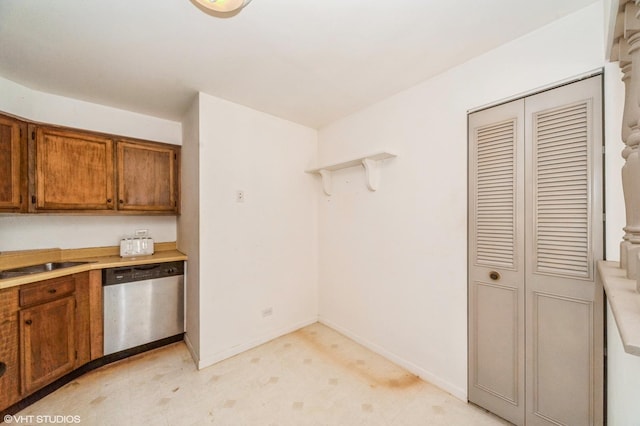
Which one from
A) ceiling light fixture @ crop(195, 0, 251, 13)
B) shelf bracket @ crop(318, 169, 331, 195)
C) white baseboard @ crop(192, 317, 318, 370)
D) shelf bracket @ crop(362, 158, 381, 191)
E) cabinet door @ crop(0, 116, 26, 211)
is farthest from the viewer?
shelf bracket @ crop(318, 169, 331, 195)

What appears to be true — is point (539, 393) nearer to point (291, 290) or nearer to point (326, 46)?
point (291, 290)

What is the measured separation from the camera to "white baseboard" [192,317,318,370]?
7.27 ft

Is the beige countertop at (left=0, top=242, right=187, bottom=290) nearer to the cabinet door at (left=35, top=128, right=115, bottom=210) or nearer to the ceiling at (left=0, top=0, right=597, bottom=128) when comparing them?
the cabinet door at (left=35, top=128, right=115, bottom=210)

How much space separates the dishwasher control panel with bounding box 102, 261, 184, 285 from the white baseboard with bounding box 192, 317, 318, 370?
0.92 m

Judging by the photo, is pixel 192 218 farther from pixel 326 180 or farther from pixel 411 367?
pixel 411 367

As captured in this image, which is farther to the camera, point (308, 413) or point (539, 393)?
point (308, 413)

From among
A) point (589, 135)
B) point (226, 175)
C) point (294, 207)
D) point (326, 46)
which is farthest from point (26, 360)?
point (589, 135)

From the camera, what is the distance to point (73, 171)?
2256 millimetres

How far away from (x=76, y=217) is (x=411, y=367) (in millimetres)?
3545

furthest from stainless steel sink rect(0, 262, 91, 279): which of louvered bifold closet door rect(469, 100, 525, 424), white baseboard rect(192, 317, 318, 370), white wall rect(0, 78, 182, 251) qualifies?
louvered bifold closet door rect(469, 100, 525, 424)

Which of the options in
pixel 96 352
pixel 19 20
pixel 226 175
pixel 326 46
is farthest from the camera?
pixel 226 175

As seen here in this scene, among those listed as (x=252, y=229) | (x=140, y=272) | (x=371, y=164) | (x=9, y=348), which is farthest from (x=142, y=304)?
(x=371, y=164)

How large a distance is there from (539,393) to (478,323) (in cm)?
44

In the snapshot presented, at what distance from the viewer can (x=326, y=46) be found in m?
1.65
